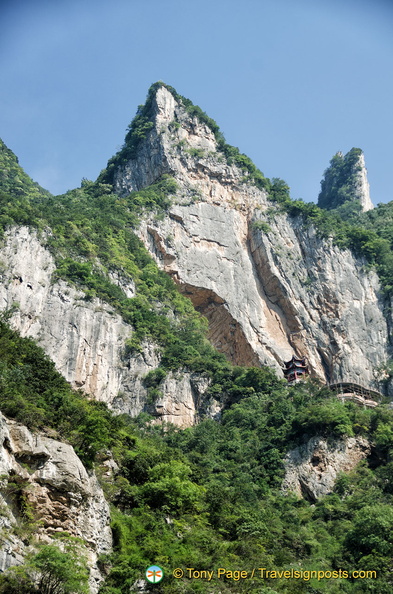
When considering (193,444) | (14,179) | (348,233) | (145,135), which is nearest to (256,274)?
(348,233)

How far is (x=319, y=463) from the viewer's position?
30859mm

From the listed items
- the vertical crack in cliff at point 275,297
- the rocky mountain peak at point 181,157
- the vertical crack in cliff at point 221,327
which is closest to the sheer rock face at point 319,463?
the vertical crack in cliff at point 221,327

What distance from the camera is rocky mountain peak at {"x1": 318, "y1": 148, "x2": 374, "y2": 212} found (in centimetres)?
8194

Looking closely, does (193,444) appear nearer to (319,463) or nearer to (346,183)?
(319,463)

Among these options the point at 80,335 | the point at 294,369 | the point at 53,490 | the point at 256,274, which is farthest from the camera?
the point at 256,274

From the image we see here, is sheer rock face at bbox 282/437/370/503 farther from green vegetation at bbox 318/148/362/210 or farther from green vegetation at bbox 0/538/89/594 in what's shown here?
green vegetation at bbox 318/148/362/210

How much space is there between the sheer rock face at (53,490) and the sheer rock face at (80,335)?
1757 centimetres

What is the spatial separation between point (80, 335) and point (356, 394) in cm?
1600

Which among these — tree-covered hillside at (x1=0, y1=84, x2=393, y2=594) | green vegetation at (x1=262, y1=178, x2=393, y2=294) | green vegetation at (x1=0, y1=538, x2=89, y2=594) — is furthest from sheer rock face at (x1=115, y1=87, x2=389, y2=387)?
green vegetation at (x1=0, y1=538, x2=89, y2=594)

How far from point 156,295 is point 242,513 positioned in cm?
2328

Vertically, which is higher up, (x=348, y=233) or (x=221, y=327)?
(x=348, y=233)

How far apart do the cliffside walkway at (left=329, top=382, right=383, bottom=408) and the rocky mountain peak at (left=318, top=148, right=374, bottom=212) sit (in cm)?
4337

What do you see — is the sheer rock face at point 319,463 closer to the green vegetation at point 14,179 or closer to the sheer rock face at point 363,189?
the green vegetation at point 14,179

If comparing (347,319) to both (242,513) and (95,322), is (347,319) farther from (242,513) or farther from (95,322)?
(242,513)
